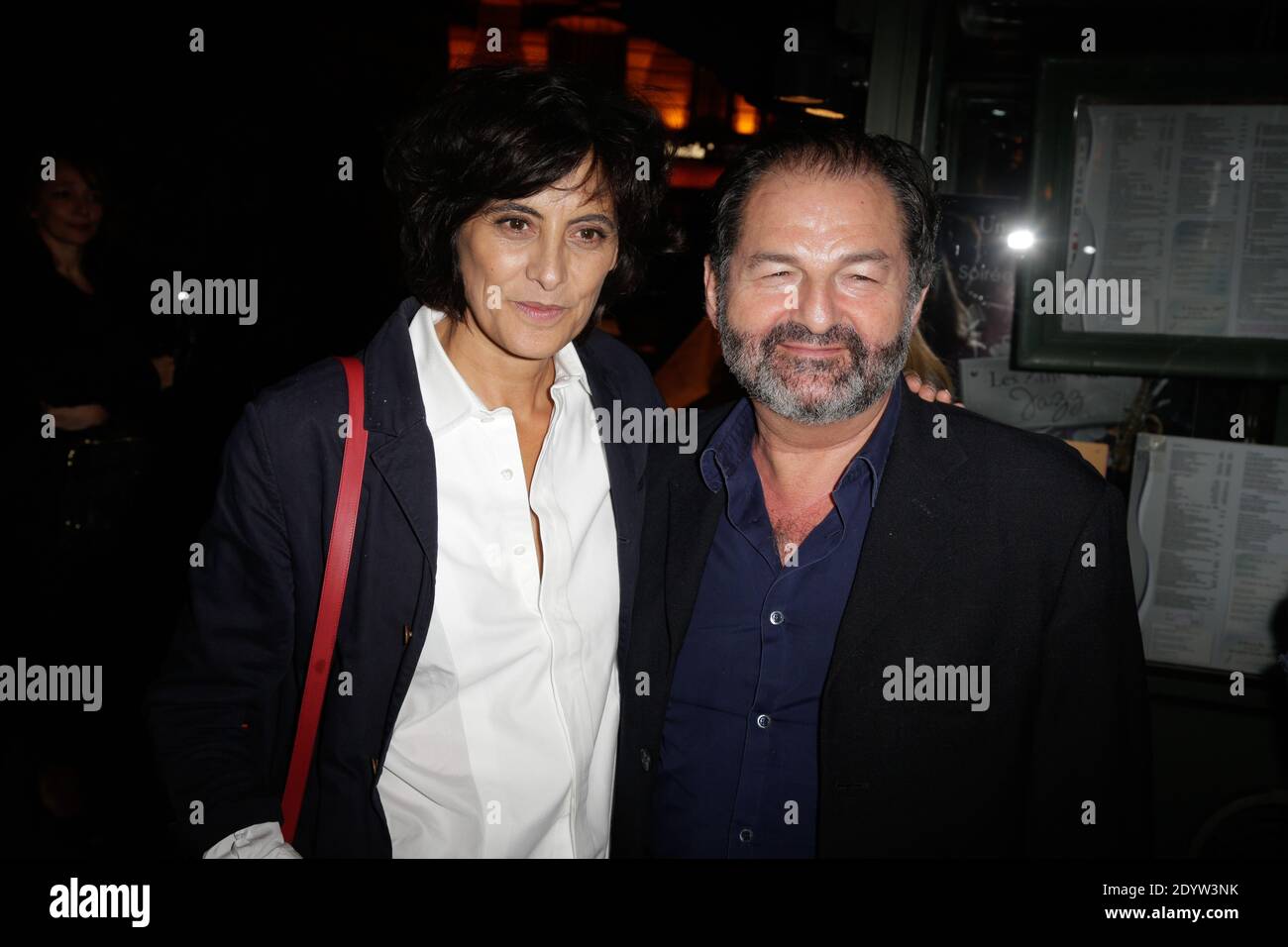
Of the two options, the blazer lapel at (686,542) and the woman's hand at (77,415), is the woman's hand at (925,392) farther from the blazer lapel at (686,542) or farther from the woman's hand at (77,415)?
the woman's hand at (77,415)

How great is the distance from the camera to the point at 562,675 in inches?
74.9

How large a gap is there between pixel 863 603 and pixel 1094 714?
0.52 meters

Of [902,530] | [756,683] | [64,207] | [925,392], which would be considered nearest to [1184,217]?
[925,392]

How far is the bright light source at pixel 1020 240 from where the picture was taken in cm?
287

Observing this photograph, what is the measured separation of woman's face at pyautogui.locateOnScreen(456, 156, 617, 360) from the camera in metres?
1.98

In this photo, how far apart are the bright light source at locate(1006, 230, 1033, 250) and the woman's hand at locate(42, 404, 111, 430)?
13.2 feet

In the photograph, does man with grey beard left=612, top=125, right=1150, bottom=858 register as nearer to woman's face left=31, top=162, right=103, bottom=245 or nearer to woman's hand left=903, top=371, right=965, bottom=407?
woman's hand left=903, top=371, right=965, bottom=407

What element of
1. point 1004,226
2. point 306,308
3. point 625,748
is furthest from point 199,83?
point 625,748

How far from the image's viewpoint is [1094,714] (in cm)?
182

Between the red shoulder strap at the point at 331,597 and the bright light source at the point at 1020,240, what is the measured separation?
2.18 meters

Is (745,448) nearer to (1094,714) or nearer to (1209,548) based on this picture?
(1094,714)

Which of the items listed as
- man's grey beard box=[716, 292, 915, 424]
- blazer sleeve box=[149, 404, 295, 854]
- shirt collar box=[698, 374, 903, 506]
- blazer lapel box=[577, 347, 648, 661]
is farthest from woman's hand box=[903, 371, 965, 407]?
blazer sleeve box=[149, 404, 295, 854]

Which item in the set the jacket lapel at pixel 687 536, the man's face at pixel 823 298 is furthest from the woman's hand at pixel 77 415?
the man's face at pixel 823 298
